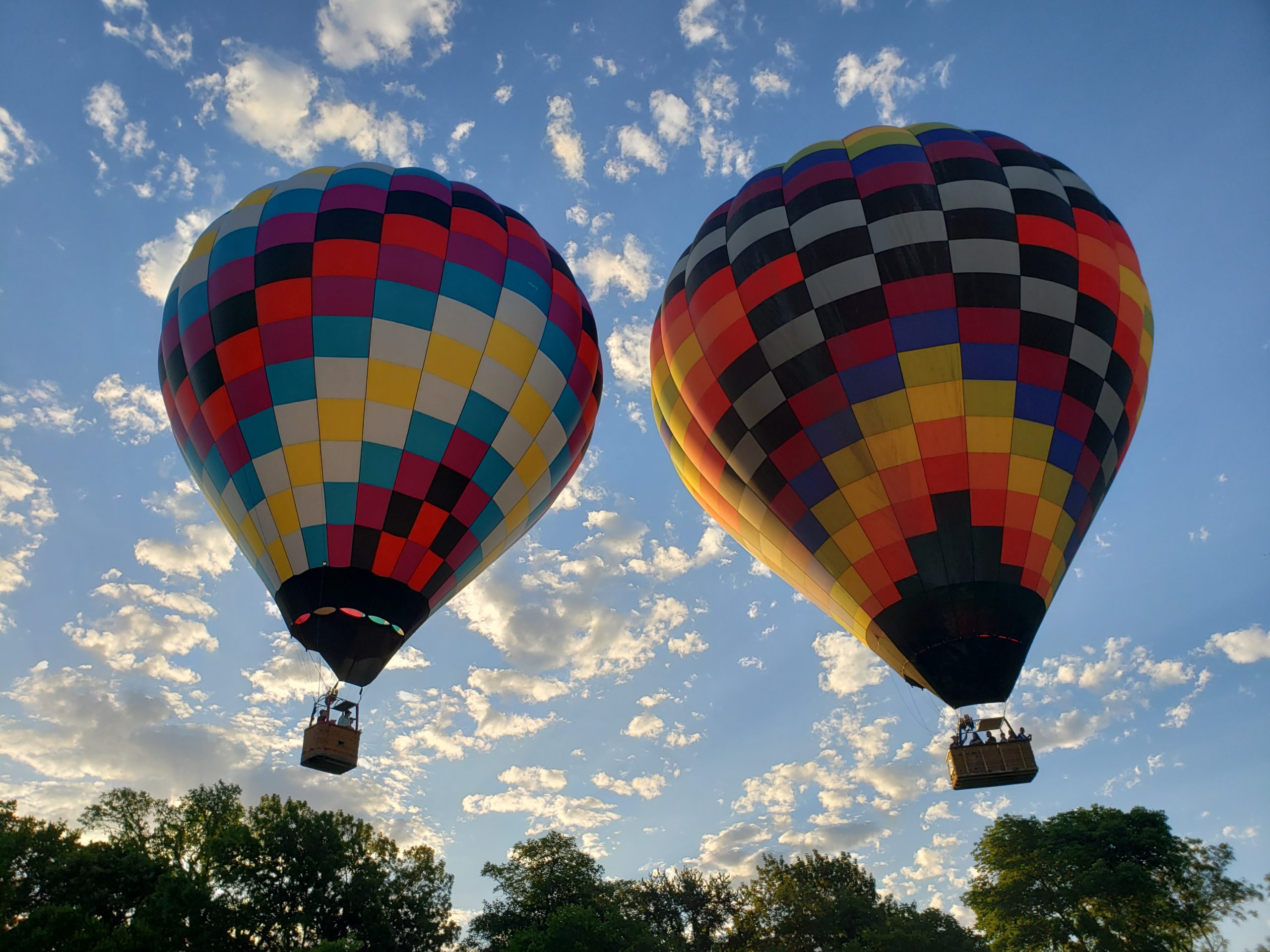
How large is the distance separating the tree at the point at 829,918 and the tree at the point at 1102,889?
146cm

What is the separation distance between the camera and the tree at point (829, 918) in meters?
21.6

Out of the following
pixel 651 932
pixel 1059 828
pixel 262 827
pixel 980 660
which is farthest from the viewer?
pixel 1059 828

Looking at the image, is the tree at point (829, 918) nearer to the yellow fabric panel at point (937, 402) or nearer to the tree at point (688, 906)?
the tree at point (688, 906)

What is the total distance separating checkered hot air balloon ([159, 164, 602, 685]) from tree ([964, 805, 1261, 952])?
19917 millimetres

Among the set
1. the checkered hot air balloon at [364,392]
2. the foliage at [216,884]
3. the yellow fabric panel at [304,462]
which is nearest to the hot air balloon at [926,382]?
the checkered hot air balloon at [364,392]

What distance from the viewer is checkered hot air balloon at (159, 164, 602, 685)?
10.2 m

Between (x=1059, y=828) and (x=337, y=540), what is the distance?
2399 centimetres

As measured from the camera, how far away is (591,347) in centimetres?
1405

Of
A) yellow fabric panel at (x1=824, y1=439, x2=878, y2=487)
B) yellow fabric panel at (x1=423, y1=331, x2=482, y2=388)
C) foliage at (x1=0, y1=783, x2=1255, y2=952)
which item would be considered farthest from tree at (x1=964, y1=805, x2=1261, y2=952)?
yellow fabric panel at (x1=423, y1=331, x2=482, y2=388)

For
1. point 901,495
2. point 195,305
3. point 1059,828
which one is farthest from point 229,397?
point 1059,828

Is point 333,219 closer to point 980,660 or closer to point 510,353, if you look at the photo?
point 510,353

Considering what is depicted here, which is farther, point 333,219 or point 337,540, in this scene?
point 333,219

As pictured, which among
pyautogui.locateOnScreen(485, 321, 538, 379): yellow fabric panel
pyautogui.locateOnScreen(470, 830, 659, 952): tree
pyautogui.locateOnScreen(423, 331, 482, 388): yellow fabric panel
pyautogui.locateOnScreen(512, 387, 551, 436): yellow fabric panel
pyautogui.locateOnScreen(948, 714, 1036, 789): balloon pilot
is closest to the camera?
pyautogui.locateOnScreen(948, 714, 1036, 789): balloon pilot

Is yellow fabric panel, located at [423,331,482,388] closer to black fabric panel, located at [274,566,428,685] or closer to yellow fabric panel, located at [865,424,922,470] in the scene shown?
black fabric panel, located at [274,566,428,685]
